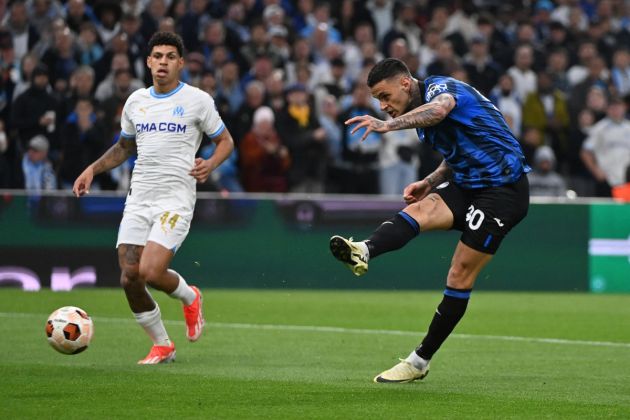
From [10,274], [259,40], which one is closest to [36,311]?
[10,274]

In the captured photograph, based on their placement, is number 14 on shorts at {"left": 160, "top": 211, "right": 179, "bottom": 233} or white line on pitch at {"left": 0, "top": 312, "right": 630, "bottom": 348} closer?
number 14 on shorts at {"left": 160, "top": 211, "right": 179, "bottom": 233}

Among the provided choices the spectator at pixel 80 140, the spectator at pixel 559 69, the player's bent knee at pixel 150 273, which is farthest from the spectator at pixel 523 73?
the player's bent knee at pixel 150 273

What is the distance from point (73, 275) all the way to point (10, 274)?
0.84 meters

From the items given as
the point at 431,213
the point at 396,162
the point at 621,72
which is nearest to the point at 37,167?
the point at 396,162

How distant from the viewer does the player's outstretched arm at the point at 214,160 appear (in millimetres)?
9867

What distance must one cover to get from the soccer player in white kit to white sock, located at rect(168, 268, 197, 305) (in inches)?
0.9

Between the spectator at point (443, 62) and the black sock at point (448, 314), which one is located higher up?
the spectator at point (443, 62)

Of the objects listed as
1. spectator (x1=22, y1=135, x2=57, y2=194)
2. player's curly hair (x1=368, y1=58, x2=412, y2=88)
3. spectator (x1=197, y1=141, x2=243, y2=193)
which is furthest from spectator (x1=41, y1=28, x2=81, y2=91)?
player's curly hair (x1=368, y1=58, x2=412, y2=88)

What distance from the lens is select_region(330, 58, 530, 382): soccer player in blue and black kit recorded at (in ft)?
29.7

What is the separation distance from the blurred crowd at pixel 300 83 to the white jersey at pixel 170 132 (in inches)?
313

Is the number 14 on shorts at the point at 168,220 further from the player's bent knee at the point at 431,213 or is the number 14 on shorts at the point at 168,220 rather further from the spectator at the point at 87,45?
the spectator at the point at 87,45

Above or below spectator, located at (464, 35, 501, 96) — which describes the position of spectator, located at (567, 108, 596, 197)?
below

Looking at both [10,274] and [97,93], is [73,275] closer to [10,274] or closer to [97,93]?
[10,274]

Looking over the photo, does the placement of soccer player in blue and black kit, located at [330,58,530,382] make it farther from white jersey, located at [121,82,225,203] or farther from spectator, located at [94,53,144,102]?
spectator, located at [94,53,144,102]
